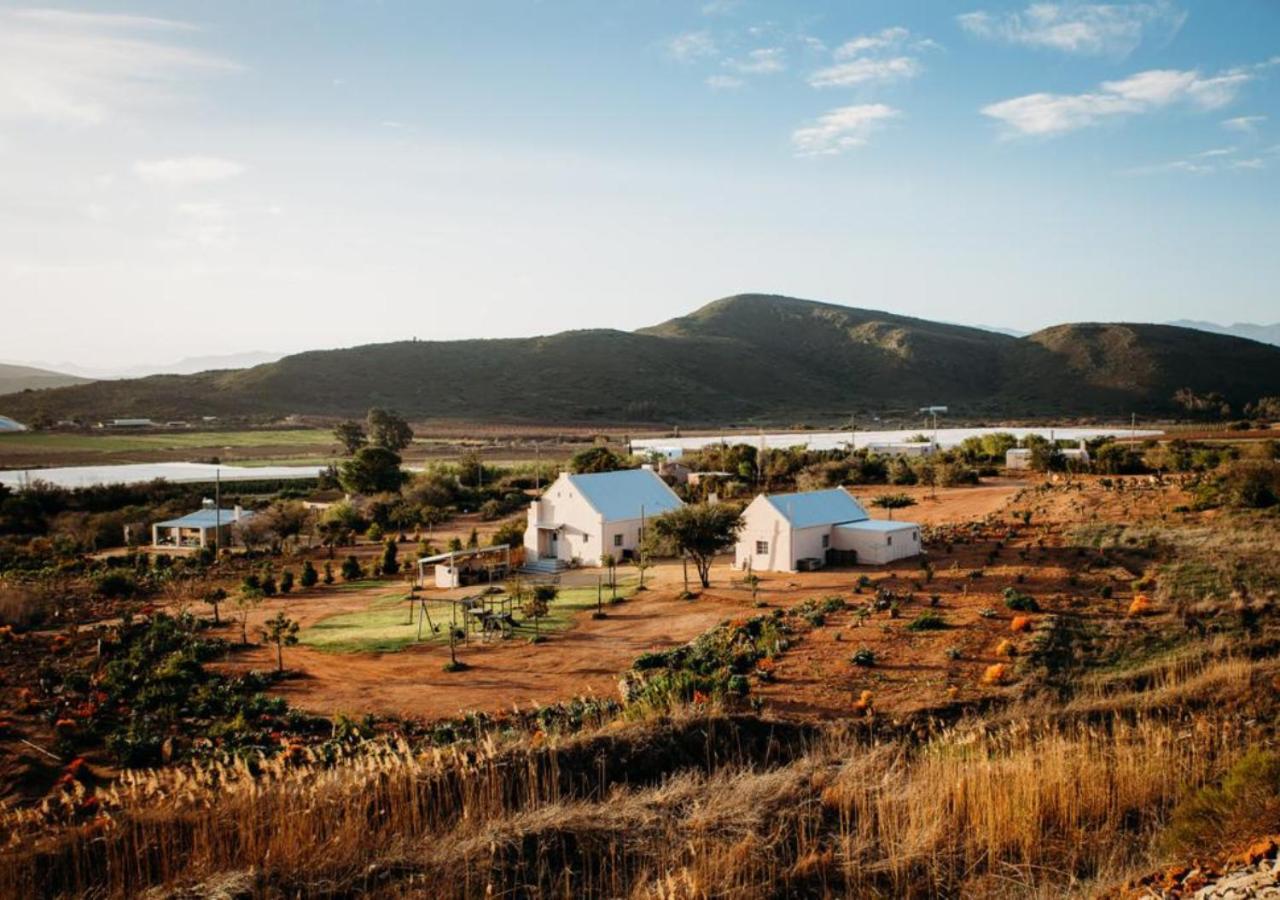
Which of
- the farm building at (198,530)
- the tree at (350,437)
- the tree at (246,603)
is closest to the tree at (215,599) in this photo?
the tree at (246,603)

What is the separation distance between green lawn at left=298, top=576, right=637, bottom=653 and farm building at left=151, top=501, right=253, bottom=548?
1444cm

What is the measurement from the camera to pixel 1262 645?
17703 mm

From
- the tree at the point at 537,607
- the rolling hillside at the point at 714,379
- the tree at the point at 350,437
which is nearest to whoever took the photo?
the tree at the point at 537,607

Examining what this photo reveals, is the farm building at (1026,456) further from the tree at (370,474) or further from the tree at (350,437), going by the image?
the tree at (350,437)

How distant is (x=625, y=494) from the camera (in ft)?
113

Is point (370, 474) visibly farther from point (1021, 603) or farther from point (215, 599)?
point (1021, 603)

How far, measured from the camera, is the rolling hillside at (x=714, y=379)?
315 feet

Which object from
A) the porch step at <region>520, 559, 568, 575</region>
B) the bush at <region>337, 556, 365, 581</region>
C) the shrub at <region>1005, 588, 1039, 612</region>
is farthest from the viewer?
the porch step at <region>520, 559, 568, 575</region>

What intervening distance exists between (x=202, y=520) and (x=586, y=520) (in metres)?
17.8

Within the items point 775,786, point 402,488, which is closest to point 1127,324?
point 402,488

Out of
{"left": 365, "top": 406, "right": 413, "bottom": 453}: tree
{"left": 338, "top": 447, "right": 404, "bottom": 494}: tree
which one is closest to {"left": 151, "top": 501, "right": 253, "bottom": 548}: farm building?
{"left": 338, "top": 447, "right": 404, "bottom": 494}: tree

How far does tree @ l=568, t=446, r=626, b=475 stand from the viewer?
153 feet

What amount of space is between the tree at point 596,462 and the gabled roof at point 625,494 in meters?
9.19

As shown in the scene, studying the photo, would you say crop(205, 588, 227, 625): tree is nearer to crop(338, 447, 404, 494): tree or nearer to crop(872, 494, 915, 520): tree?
crop(338, 447, 404, 494): tree
